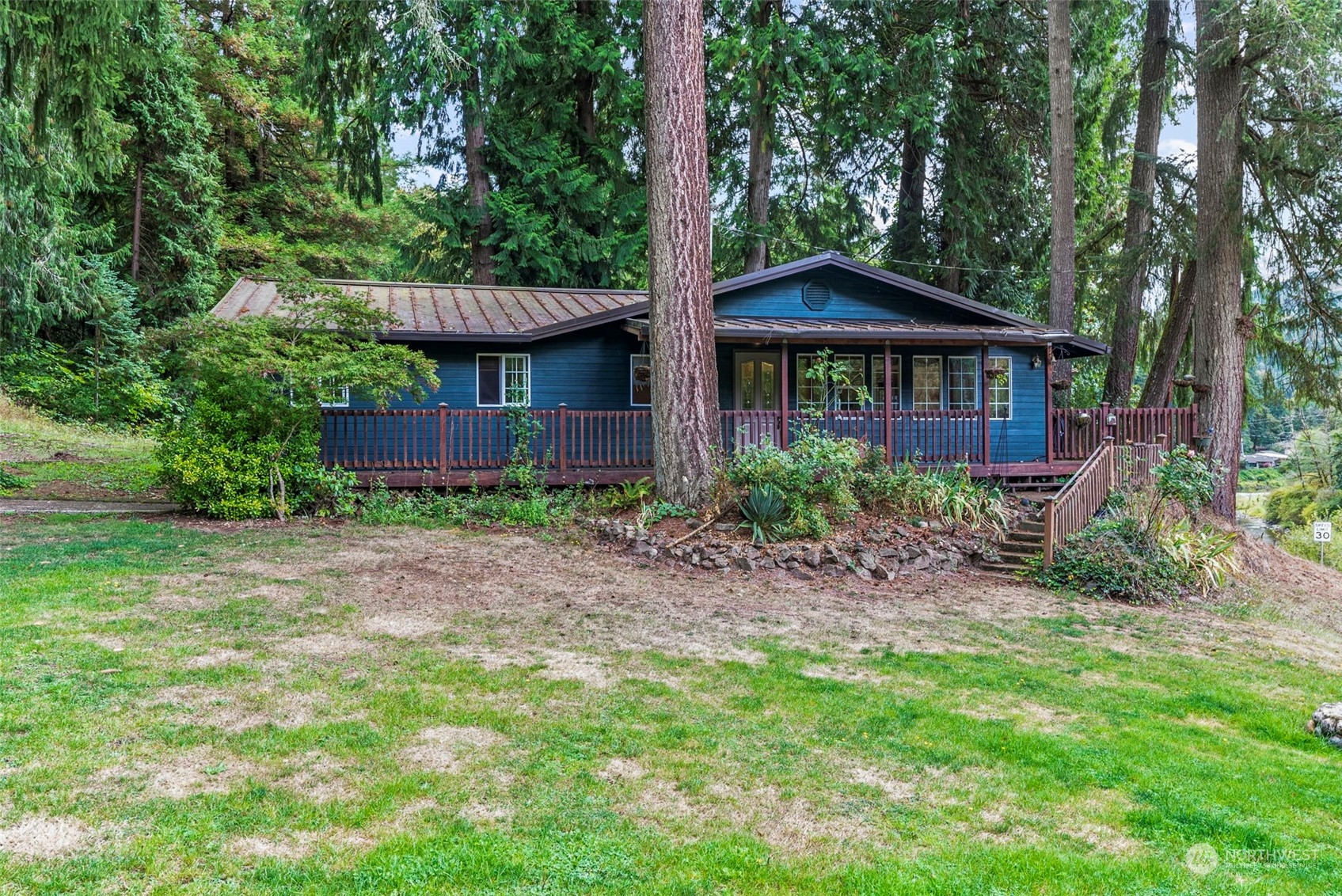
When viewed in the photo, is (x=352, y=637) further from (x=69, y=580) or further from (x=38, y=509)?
(x=38, y=509)

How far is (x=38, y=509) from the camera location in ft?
36.7

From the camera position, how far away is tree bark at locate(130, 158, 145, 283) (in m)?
21.4

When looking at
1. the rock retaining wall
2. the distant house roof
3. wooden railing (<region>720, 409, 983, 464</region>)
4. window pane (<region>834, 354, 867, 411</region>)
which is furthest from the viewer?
window pane (<region>834, 354, 867, 411</region>)

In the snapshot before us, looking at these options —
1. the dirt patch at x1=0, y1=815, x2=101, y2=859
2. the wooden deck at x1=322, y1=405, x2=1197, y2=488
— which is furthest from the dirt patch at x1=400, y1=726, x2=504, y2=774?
the wooden deck at x1=322, y1=405, x2=1197, y2=488

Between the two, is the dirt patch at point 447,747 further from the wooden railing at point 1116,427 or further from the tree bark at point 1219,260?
the tree bark at point 1219,260

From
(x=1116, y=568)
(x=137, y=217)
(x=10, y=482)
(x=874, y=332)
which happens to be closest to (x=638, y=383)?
(x=874, y=332)

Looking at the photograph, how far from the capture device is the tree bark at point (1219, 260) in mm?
14773

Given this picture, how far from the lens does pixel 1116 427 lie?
15484mm

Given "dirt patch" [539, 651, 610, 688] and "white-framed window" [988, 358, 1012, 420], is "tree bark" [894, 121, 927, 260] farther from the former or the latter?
"dirt patch" [539, 651, 610, 688]

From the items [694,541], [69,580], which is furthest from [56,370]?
[694,541]

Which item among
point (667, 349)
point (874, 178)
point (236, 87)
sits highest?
point (236, 87)

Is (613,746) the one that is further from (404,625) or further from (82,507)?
(82,507)

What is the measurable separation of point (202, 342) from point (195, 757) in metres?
7.85
